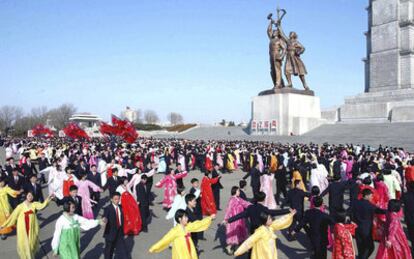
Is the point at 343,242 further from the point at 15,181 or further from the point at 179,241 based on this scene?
the point at 15,181

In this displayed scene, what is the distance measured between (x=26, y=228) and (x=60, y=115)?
79.9m

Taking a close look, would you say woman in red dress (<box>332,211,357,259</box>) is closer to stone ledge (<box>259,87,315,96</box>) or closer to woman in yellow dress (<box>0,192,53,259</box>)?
woman in yellow dress (<box>0,192,53,259</box>)

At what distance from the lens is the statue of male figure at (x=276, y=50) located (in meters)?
33.3

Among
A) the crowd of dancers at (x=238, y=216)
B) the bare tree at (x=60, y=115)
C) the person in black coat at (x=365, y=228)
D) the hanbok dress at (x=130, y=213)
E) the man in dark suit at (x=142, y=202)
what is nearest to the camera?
the crowd of dancers at (x=238, y=216)

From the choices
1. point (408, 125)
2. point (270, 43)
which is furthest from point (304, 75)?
point (408, 125)

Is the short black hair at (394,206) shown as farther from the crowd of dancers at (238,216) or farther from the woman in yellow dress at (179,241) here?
the woman in yellow dress at (179,241)

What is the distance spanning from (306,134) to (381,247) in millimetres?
27032

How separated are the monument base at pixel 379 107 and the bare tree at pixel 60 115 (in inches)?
2356

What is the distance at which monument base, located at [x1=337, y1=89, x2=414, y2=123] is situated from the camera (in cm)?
3203

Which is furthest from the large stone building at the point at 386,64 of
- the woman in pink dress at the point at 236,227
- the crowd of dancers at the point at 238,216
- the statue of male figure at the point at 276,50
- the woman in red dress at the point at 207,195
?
the woman in pink dress at the point at 236,227

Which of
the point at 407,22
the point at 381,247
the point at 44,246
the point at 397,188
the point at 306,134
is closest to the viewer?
the point at 381,247

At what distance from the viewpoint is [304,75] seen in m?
34.7

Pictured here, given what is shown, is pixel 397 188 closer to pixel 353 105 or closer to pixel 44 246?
pixel 44 246

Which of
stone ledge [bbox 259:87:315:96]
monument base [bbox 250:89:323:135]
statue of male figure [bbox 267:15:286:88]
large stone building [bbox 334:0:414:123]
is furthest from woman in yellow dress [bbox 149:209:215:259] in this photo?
large stone building [bbox 334:0:414:123]
